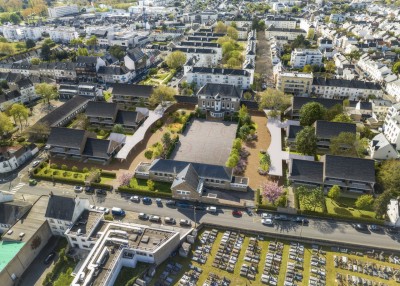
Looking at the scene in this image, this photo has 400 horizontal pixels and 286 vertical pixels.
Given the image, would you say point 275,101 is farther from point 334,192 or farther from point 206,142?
point 334,192

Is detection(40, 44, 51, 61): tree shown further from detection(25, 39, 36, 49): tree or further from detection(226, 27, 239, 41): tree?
detection(226, 27, 239, 41): tree

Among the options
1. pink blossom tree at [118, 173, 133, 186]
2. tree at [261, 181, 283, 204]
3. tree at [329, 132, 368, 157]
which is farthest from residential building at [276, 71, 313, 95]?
pink blossom tree at [118, 173, 133, 186]

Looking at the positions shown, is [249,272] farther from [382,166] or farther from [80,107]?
[80,107]

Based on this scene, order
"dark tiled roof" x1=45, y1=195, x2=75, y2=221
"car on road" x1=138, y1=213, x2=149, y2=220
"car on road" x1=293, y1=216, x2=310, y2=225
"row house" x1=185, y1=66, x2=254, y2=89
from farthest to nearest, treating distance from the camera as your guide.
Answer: "row house" x1=185, y1=66, x2=254, y2=89 < "car on road" x1=138, y1=213, x2=149, y2=220 < "car on road" x1=293, y1=216, x2=310, y2=225 < "dark tiled roof" x1=45, y1=195, x2=75, y2=221

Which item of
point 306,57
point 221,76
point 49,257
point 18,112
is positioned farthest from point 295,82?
point 49,257

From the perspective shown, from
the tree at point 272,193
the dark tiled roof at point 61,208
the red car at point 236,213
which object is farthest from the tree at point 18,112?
the tree at point 272,193

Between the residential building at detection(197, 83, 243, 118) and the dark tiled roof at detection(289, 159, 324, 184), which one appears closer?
the dark tiled roof at detection(289, 159, 324, 184)

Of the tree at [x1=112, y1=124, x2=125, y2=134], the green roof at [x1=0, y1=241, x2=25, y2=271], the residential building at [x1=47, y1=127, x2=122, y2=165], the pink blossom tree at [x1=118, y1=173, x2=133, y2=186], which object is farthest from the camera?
the tree at [x1=112, y1=124, x2=125, y2=134]

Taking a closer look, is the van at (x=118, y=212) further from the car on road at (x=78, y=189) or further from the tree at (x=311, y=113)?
the tree at (x=311, y=113)
